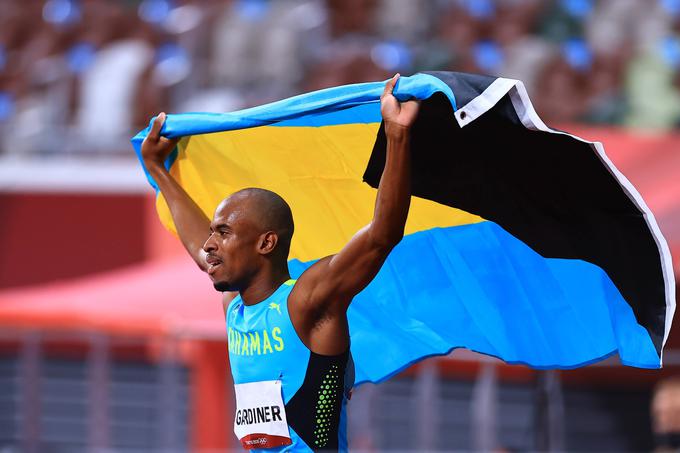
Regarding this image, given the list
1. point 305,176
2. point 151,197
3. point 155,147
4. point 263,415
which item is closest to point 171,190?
point 155,147

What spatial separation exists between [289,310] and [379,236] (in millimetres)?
391

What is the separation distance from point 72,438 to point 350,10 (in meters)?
5.82

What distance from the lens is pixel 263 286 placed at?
3877 mm

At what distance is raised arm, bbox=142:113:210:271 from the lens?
461 cm

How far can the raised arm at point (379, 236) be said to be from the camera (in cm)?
352

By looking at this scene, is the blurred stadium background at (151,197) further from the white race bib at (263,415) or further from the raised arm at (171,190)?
the white race bib at (263,415)

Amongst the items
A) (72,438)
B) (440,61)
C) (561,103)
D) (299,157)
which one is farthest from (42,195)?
(299,157)

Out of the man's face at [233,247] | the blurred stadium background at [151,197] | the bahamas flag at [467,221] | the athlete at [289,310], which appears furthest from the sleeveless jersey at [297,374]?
the blurred stadium background at [151,197]

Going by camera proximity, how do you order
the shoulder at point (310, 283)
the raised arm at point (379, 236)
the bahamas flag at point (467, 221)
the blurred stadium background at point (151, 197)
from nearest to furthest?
the raised arm at point (379, 236) < the shoulder at point (310, 283) < the bahamas flag at point (467, 221) < the blurred stadium background at point (151, 197)

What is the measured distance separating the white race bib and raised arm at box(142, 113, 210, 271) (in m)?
0.86

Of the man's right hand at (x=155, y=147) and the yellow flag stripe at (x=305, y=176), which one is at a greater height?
the man's right hand at (x=155, y=147)

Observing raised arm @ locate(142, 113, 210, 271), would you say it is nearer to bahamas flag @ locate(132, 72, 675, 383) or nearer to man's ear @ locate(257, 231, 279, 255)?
bahamas flag @ locate(132, 72, 675, 383)

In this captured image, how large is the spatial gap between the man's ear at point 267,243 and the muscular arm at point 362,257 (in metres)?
0.19

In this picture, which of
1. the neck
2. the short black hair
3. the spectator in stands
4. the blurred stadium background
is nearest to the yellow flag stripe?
the short black hair
